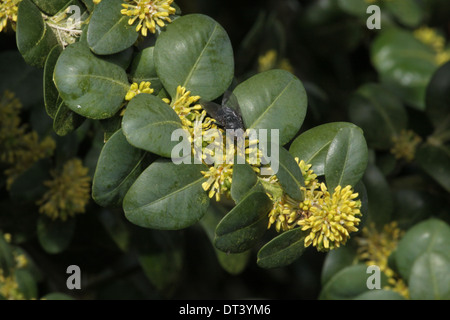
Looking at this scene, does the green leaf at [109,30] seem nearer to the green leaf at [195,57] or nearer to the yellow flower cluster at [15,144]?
the green leaf at [195,57]

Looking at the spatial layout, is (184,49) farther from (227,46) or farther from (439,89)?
(439,89)

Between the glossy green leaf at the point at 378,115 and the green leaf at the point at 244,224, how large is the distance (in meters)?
0.84

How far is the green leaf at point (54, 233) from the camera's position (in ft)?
5.05

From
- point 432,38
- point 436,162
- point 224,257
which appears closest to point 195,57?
point 224,257

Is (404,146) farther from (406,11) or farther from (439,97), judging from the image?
(406,11)

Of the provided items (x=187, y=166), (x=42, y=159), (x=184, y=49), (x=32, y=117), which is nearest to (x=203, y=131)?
(x=187, y=166)

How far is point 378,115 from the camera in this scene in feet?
6.07

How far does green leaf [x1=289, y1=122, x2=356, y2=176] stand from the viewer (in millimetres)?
1180

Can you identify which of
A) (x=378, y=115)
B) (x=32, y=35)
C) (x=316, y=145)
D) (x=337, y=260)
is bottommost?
(x=337, y=260)

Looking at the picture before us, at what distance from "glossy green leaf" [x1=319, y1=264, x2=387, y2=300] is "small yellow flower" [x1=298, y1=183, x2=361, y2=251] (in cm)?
48

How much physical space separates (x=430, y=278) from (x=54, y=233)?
3.12ft

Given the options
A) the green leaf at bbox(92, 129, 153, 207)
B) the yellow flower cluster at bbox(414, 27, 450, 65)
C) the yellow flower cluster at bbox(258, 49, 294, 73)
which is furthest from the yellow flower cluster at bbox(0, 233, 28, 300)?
the yellow flower cluster at bbox(414, 27, 450, 65)

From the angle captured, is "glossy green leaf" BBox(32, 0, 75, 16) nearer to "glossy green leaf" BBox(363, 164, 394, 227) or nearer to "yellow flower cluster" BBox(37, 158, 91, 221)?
"yellow flower cluster" BBox(37, 158, 91, 221)
